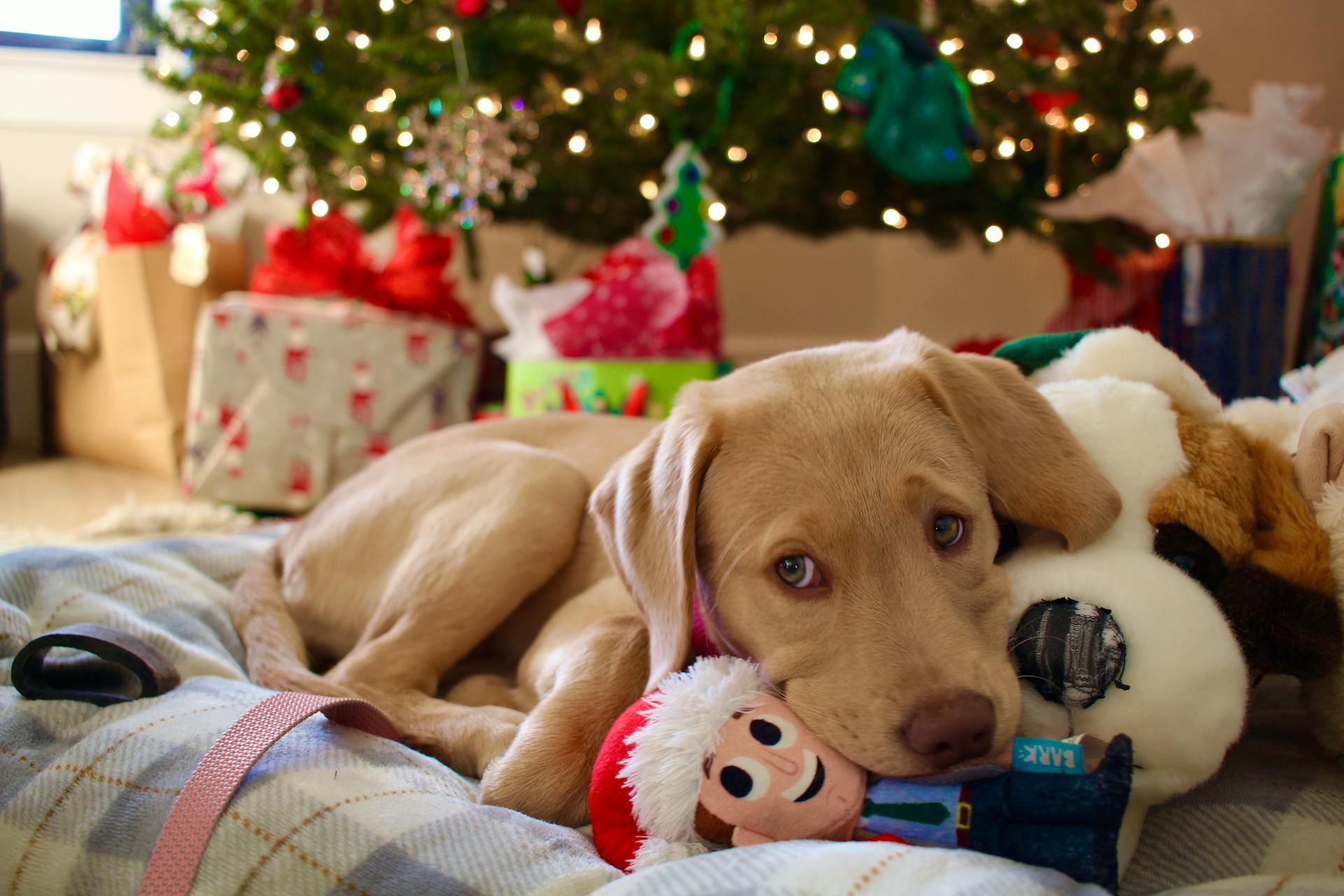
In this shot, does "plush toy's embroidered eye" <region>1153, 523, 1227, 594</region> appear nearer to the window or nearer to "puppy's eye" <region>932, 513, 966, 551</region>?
"puppy's eye" <region>932, 513, 966, 551</region>

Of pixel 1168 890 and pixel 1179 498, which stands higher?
pixel 1179 498

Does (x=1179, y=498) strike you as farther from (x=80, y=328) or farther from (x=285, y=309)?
(x=80, y=328)

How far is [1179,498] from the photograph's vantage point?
4.13 ft

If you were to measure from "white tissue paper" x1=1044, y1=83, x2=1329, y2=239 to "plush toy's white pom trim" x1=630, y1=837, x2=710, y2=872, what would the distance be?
287cm

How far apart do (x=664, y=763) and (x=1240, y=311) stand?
2796mm

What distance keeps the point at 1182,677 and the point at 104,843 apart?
1252mm

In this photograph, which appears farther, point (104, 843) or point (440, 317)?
point (440, 317)

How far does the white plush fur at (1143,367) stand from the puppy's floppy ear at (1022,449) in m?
0.14

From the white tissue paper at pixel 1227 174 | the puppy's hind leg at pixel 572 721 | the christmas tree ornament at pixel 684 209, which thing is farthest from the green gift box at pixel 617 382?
the puppy's hind leg at pixel 572 721

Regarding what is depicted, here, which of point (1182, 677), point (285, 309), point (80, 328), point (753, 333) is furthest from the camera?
point (753, 333)

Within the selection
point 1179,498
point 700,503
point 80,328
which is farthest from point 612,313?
point 80,328

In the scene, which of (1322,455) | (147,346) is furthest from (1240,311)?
(147,346)

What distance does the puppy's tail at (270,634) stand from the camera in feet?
5.47

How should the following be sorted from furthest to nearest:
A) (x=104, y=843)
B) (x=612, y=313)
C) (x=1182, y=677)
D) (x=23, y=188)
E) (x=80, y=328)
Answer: (x=23, y=188) < (x=80, y=328) < (x=612, y=313) < (x=104, y=843) < (x=1182, y=677)
